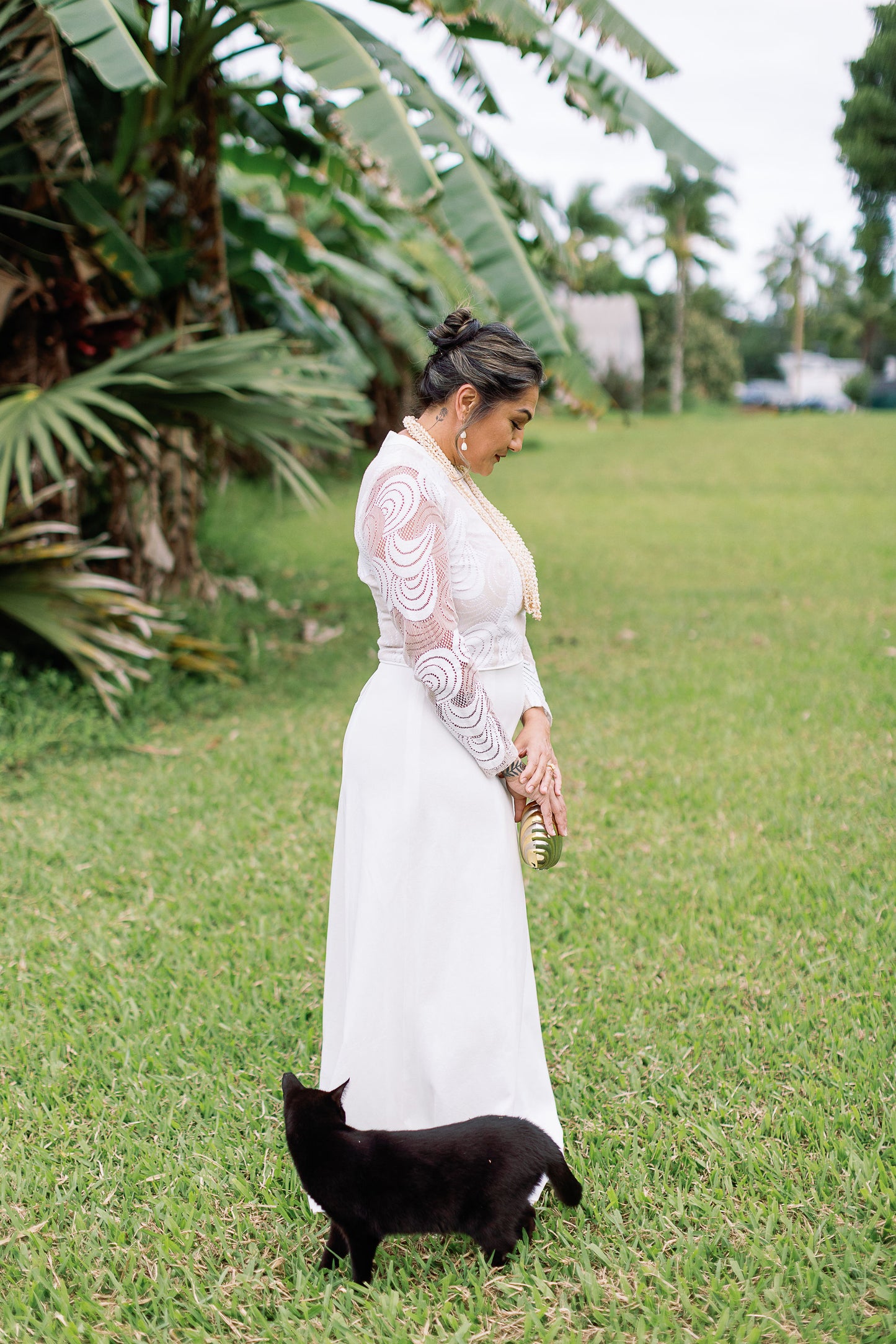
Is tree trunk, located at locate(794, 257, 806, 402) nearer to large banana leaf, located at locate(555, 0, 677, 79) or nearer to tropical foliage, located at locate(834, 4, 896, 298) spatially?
tropical foliage, located at locate(834, 4, 896, 298)

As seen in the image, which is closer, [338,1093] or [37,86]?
[338,1093]

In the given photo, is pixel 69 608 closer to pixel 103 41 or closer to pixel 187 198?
pixel 103 41

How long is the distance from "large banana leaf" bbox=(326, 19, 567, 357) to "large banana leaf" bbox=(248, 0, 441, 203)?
34 centimetres

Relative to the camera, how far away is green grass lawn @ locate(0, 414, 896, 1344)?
2230 millimetres

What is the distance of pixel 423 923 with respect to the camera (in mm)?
2289

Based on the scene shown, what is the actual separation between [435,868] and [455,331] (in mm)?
1120

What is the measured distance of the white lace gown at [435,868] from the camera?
89.1 inches

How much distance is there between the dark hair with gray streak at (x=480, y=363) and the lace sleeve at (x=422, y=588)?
225 millimetres

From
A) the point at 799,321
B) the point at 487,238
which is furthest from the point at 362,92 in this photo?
the point at 799,321

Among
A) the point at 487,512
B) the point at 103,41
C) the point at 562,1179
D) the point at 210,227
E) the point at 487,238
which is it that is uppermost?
the point at 103,41

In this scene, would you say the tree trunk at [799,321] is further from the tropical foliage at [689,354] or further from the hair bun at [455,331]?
the hair bun at [455,331]

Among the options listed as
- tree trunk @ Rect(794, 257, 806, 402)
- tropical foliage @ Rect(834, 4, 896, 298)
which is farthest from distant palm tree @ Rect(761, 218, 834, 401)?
tropical foliage @ Rect(834, 4, 896, 298)

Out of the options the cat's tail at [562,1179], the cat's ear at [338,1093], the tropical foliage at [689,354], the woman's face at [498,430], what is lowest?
the cat's tail at [562,1179]

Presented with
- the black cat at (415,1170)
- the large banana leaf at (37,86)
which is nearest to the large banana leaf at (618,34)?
the large banana leaf at (37,86)
